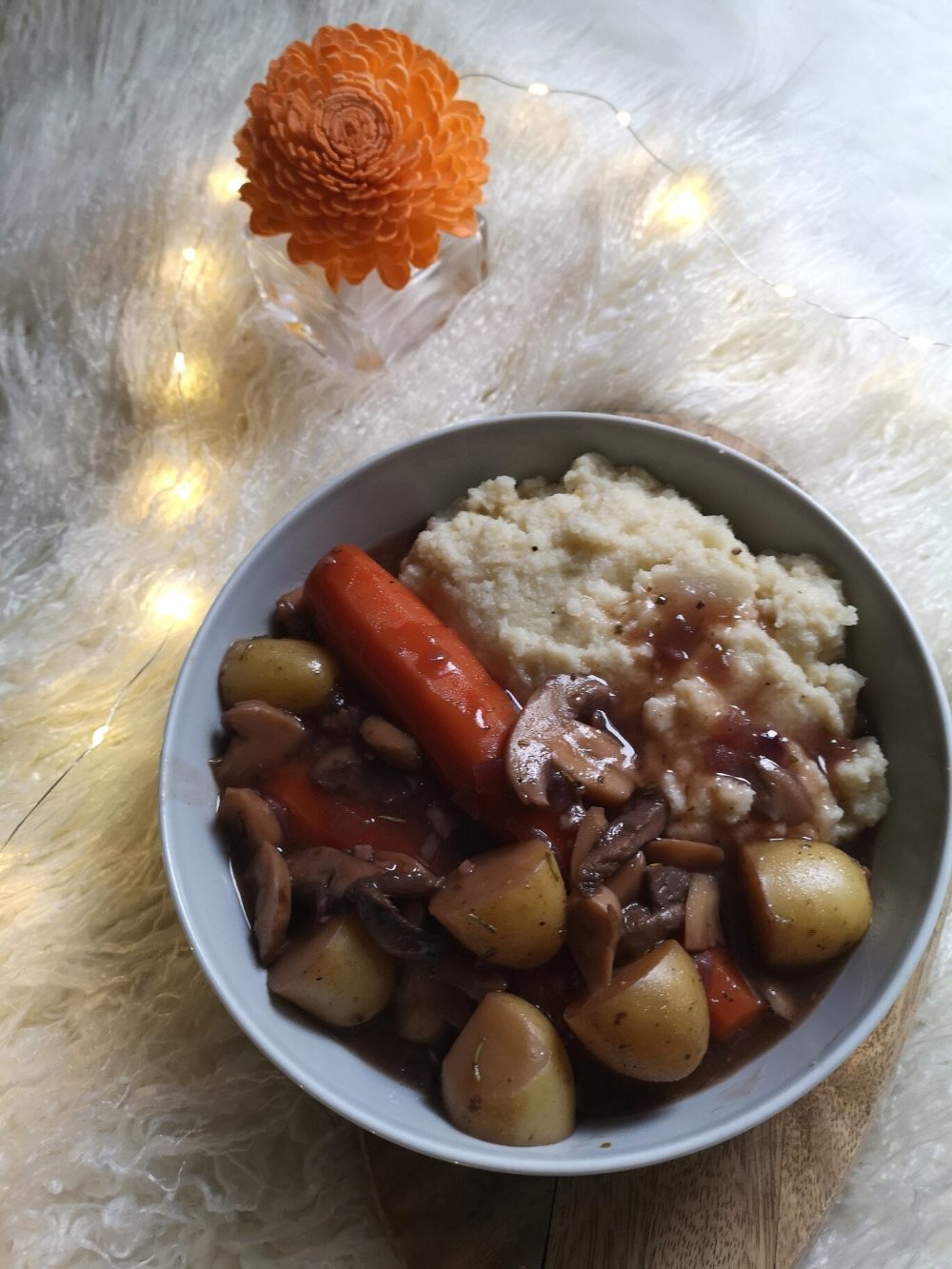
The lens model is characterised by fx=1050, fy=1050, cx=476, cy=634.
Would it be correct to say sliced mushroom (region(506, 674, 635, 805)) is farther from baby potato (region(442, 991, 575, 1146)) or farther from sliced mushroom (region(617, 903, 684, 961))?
baby potato (region(442, 991, 575, 1146))

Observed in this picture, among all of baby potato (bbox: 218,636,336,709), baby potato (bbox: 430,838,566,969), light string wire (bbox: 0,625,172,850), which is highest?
baby potato (bbox: 430,838,566,969)

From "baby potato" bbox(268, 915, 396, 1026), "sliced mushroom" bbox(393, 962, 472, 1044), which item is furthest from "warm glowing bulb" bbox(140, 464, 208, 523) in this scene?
"sliced mushroom" bbox(393, 962, 472, 1044)

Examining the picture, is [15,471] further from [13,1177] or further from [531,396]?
[13,1177]

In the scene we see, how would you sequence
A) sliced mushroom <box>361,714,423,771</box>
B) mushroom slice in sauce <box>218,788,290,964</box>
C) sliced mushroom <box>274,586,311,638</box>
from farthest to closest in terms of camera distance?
1. sliced mushroom <box>274,586,311,638</box>
2. sliced mushroom <box>361,714,423,771</box>
3. mushroom slice in sauce <box>218,788,290,964</box>

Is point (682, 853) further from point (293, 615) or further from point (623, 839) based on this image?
point (293, 615)

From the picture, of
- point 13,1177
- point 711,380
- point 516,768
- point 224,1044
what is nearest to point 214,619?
point 516,768

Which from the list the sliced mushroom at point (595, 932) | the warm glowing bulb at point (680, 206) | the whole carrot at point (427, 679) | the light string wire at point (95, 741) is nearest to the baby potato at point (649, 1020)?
the sliced mushroom at point (595, 932)
